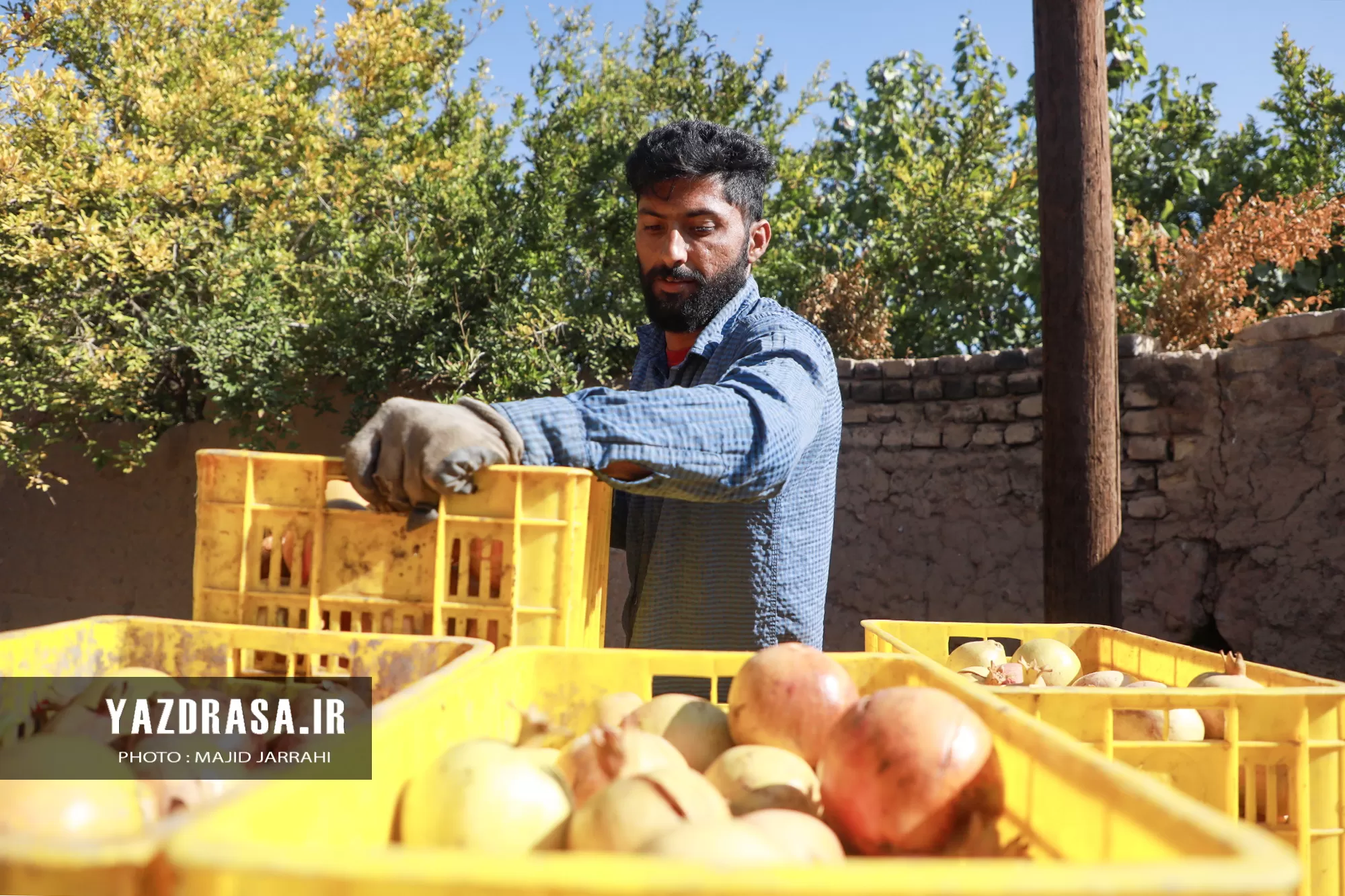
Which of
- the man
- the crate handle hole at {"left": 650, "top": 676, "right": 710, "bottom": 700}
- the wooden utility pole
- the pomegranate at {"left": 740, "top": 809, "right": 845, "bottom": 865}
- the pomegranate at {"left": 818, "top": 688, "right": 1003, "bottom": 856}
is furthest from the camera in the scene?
the wooden utility pole

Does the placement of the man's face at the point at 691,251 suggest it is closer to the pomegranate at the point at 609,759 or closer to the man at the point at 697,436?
the man at the point at 697,436

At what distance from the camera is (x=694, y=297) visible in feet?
8.68

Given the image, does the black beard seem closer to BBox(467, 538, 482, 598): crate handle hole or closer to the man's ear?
the man's ear

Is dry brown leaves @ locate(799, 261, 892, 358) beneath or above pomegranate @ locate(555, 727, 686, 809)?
above

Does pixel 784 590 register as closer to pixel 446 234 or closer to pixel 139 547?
pixel 446 234

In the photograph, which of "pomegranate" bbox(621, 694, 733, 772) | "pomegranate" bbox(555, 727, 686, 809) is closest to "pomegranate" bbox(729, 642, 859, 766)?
"pomegranate" bbox(621, 694, 733, 772)

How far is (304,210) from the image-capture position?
6.97 metres

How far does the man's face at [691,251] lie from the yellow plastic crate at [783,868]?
66.3 inches

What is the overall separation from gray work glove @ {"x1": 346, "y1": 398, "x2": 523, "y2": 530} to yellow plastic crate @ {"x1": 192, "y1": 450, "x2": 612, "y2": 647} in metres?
0.04

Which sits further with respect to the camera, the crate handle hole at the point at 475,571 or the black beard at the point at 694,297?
the black beard at the point at 694,297

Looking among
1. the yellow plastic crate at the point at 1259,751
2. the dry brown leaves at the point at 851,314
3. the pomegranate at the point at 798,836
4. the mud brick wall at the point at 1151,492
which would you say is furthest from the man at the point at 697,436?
the dry brown leaves at the point at 851,314

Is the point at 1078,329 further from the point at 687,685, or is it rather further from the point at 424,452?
the point at 424,452

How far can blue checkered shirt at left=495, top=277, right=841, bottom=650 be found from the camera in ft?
5.52

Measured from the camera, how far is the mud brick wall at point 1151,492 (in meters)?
4.52
